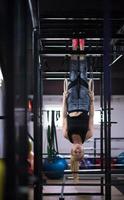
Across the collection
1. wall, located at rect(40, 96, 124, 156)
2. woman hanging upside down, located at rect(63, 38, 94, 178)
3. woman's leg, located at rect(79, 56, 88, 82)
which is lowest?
wall, located at rect(40, 96, 124, 156)

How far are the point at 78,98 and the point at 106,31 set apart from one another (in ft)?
6.02

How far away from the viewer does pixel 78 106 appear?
408 cm

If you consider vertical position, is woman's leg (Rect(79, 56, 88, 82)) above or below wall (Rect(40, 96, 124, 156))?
above

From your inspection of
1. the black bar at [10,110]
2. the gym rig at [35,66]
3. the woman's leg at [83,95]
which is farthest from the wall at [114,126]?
the black bar at [10,110]

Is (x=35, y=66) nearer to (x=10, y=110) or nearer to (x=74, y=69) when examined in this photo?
(x=74, y=69)

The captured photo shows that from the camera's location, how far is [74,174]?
4.79 meters

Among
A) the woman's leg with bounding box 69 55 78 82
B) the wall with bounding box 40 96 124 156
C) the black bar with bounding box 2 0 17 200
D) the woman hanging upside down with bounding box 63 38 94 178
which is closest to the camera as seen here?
the black bar with bounding box 2 0 17 200

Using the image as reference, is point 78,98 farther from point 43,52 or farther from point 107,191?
point 107,191

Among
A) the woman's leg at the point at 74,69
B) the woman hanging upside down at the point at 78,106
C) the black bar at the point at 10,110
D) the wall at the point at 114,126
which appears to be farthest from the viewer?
the wall at the point at 114,126

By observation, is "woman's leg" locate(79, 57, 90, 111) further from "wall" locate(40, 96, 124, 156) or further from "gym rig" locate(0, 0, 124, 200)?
"wall" locate(40, 96, 124, 156)

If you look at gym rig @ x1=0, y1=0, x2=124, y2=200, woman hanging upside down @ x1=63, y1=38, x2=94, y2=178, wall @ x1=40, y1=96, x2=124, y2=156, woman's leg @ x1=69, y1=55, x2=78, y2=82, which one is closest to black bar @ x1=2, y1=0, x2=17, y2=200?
gym rig @ x1=0, y1=0, x2=124, y2=200

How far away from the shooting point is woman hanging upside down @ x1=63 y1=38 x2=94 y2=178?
13.4 feet

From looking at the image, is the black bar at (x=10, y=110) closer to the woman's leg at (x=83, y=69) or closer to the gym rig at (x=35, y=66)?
the gym rig at (x=35, y=66)

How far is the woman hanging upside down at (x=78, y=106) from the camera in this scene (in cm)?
408
